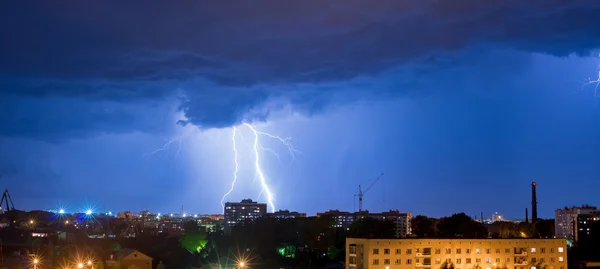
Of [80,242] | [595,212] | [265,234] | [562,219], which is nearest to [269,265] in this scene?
[265,234]

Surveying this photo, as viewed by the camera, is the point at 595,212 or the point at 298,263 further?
the point at 595,212

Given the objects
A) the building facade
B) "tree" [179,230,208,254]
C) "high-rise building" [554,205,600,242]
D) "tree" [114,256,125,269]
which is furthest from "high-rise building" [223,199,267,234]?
"tree" [114,256,125,269]

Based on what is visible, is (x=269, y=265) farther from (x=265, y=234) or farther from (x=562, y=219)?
(x=562, y=219)

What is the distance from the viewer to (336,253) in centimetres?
7081

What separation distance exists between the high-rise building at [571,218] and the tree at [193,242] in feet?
191

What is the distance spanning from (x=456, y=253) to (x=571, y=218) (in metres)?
78.1

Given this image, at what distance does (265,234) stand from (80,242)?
2311cm

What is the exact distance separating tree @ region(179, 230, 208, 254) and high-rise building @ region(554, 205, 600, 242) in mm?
58260

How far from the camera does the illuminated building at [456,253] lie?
51844 mm

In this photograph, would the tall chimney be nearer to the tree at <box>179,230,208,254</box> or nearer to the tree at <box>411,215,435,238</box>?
the tree at <box>411,215,435,238</box>

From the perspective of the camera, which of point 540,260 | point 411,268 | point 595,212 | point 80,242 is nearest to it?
point 411,268

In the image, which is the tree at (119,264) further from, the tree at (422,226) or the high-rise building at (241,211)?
the high-rise building at (241,211)

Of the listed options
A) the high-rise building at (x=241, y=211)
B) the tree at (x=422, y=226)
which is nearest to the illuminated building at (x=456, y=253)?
the tree at (x=422, y=226)

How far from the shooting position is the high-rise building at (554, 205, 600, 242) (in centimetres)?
11544
